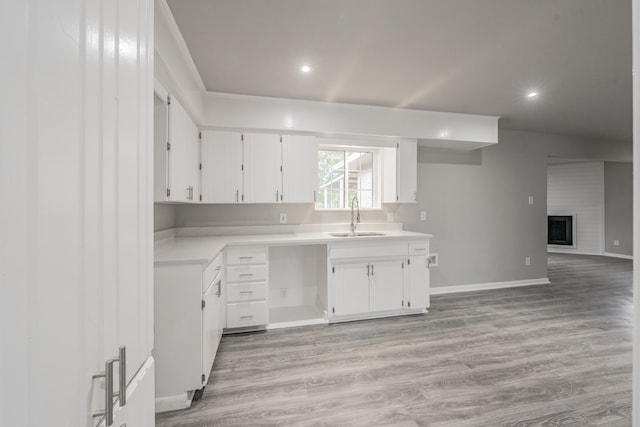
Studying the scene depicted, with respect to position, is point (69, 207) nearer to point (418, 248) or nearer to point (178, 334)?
point (178, 334)

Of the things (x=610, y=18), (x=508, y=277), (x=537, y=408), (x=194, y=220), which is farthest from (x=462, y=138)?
(x=194, y=220)

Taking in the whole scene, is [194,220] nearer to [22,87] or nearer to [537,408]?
[22,87]

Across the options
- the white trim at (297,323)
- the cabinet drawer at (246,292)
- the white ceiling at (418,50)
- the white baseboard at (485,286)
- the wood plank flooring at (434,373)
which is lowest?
the wood plank flooring at (434,373)

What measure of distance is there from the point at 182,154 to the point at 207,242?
829 millimetres

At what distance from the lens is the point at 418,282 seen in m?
3.11

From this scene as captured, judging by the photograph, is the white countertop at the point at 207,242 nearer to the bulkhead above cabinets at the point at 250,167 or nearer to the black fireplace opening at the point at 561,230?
the bulkhead above cabinets at the point at 250,167

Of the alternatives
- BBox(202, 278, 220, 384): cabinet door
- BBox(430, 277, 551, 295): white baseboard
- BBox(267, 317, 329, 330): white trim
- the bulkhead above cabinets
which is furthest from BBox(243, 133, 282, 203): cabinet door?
BBox(430, 277, 551, 295): white baseboard

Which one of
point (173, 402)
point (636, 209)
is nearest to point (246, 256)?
point (173, 402)

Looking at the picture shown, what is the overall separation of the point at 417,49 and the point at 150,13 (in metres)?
1.95

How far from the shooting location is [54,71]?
394 millimetres

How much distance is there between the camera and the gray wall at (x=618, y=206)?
20.3 feet

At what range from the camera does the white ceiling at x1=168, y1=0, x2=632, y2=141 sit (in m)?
1.68

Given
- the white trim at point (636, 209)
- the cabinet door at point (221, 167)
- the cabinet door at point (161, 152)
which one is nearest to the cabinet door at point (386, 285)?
the cabinet door at point (221, 167)

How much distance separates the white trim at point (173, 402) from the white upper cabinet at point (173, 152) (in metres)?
1.28
